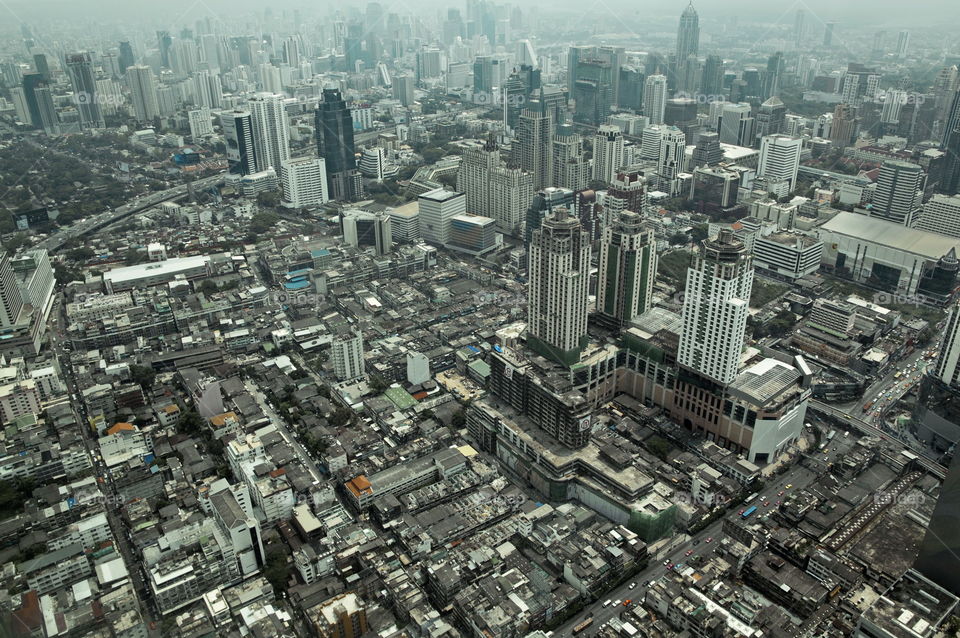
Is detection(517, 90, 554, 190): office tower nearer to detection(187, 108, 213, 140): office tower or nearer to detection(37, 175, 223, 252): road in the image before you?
detection(37, 175, 223, 252): road

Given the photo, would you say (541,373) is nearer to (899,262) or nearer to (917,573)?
(917,573)

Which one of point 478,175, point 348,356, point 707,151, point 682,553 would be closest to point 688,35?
point 707,151

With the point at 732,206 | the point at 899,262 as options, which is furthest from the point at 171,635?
the point at 732,206

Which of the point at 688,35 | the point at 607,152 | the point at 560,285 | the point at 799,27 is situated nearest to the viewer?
the point at 560,285

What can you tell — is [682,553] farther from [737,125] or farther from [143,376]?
[737,125]

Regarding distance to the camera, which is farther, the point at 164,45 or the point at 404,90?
the point at 164,45

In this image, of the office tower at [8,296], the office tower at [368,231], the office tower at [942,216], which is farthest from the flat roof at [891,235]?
the office tower at [8,296]
